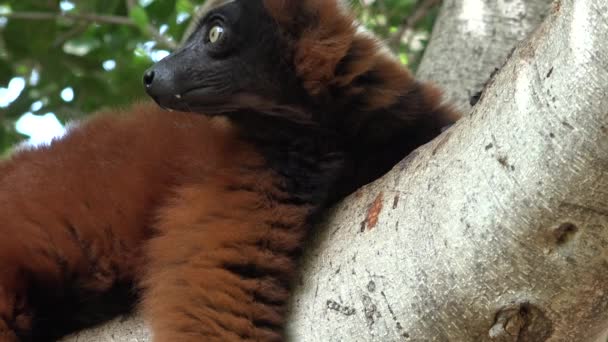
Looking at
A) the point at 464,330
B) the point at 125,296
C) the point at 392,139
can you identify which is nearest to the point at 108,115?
the point at 125,296

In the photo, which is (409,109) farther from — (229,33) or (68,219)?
(68,219)

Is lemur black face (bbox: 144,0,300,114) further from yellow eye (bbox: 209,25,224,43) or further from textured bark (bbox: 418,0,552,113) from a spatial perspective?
textured bark (bbox: 418,0,552,113)

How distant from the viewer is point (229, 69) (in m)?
2.46

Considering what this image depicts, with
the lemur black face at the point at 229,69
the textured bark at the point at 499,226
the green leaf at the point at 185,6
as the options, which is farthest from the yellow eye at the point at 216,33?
the green leaf at the point at 185,6

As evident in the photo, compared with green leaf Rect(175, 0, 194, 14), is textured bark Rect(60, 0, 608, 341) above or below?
above

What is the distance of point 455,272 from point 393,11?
10.1ft

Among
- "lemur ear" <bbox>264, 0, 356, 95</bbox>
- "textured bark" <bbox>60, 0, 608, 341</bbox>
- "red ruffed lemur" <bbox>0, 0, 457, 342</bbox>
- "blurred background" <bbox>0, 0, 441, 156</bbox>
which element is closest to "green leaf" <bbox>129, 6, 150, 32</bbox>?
"blurred background" <bbox>0, 0, 441, 156</bbox>

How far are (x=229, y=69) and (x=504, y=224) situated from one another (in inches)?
44.5

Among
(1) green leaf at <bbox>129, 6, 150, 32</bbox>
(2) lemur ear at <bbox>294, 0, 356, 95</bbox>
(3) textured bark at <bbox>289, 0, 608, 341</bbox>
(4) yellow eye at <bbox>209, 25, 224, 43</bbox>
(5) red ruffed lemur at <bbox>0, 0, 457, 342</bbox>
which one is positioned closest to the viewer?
(3) textured bark at <bbox>289, 0, 608, 341</bbox>

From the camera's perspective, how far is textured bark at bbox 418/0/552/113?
345cm

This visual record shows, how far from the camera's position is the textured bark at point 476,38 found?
3.45 metres

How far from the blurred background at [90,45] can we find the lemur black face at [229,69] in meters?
1.72

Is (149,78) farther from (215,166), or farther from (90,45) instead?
(90,45)

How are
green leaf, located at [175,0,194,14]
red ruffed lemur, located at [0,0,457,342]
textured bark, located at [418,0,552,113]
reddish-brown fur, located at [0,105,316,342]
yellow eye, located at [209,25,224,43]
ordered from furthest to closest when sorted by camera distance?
green leaf, located at [175,0,194,14], textured bark, located at [418,0,552,113], yellow eye, located at [209,25,224,43], red ruffed lemur, located at [0,0,457,342], reddish-brown fur, located at [0,105,316,342]
